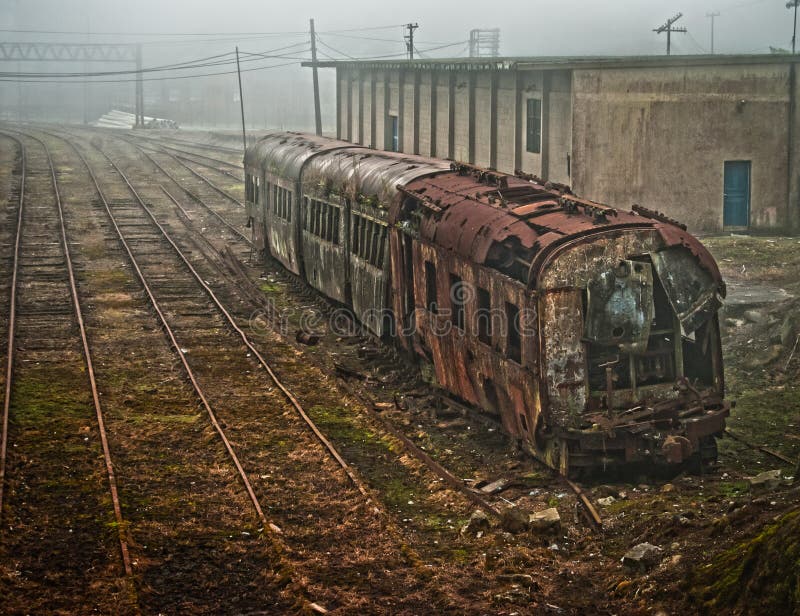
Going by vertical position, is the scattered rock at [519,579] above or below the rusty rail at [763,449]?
below

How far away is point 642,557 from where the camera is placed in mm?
9023

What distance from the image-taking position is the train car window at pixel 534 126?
2600cm

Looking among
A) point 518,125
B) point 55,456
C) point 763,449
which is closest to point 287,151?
point 518,125

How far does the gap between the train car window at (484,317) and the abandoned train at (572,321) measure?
0.07 feet

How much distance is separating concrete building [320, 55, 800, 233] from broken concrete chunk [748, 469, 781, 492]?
540 inches

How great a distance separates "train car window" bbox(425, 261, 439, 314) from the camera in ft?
46.1

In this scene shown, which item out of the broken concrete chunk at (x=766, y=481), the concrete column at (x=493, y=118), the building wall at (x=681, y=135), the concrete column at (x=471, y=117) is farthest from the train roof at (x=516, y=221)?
the concrete column at (x=471, y=117)

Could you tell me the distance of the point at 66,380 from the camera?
15.5 meters

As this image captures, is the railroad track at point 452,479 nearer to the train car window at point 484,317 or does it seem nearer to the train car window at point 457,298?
the train car window at point 484,317

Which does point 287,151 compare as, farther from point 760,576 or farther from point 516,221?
point 760,576

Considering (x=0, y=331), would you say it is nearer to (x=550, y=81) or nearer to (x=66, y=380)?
(x=66, y=380)

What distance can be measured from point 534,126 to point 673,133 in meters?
3.46

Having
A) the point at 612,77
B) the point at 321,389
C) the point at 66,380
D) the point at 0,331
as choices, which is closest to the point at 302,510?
the point at 321,389

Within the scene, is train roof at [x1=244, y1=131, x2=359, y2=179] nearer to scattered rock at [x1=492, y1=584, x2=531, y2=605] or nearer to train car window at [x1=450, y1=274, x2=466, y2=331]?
train car window at [x1=450, y1=274, x2=466, y2=331]
